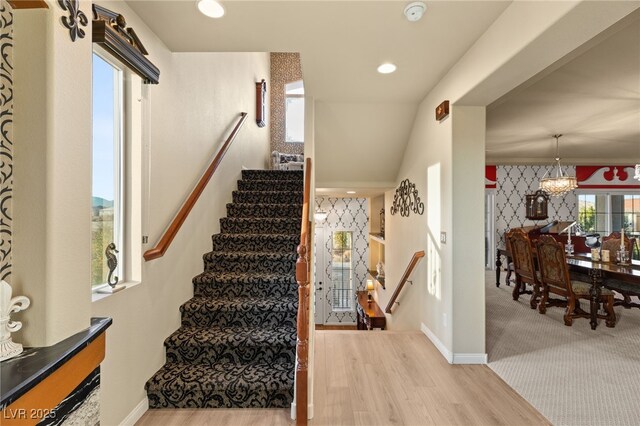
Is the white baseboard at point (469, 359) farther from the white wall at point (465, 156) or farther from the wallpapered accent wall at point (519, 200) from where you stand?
the wallpapered accent wall at point (519, 200)

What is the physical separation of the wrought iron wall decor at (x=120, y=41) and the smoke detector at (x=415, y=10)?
5.33ft

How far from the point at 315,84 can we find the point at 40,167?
260 centimetres

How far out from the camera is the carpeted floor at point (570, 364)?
216 centimetres

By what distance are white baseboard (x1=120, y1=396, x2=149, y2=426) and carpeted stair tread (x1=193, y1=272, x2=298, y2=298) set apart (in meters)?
0.95

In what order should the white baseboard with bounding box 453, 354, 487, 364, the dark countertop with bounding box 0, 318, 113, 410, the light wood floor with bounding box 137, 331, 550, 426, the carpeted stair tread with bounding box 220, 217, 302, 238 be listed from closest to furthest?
the dark countertop with bounding box 0, 318, 113, 410, the light wood floor with bounding box 137, 331, 550, 426, the white baseboard with bounding box 453, 354, 487, 364, the carpeted stair tread with bounding box 220, 217, 302, 238

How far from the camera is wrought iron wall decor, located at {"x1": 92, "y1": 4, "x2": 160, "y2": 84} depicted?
1.53 metres

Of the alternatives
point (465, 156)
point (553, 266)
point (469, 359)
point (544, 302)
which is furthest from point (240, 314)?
point (544, 302)

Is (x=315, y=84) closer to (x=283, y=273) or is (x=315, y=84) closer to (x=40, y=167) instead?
(x=283, y=273)

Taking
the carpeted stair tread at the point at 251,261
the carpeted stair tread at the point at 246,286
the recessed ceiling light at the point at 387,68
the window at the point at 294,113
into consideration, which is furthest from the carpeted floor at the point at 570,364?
the window at the point at 294,113

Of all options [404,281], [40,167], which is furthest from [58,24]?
[404,281]

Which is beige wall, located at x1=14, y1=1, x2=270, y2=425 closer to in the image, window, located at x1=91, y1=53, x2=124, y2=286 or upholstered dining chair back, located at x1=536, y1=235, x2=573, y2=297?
window, located at x1=91, y1=53, x2=124, y2=286

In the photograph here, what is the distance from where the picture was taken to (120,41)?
1654 mm

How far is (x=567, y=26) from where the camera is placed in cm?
160

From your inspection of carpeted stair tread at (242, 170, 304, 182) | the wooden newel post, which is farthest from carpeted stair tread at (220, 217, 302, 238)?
the wooden newel post
